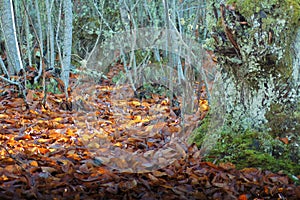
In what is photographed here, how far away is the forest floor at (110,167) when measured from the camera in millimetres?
2148

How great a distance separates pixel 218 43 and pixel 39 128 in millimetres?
1737

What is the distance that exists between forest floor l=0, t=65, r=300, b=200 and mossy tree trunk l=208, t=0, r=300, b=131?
0.43 m

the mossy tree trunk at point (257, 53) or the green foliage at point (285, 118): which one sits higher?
the mossy tree trunk at point (257, 53)

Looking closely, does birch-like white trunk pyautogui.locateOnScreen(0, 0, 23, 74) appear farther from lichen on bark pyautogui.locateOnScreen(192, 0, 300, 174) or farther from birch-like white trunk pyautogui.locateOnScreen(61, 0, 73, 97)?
lichen on bark pyautogui.locateOnScreen(192, 0, 300, 174)

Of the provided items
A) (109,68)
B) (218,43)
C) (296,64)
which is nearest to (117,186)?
(218,43)

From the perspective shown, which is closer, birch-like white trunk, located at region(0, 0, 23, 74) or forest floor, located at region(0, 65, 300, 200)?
forest floor, located at region(0, 65, 300, 200)

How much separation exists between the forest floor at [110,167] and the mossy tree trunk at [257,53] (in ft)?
1.42

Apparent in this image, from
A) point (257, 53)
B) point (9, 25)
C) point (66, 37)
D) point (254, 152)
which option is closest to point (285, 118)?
point (254, 152)

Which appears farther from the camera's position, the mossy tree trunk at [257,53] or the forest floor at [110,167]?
the mossy tree trunk at [257,53]

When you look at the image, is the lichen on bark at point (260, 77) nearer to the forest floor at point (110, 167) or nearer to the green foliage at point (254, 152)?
the green foliage at point (254, 152)

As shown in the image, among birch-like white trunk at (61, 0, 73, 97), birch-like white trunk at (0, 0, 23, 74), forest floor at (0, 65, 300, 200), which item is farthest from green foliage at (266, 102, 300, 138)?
birch-like white trunk at (0, 0, 23, 74)

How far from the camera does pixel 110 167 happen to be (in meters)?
2.44

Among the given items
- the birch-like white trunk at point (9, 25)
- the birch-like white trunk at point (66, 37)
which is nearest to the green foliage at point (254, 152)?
the birch-like white trunk at point (66, 37)

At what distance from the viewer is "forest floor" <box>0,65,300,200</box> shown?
215cm
